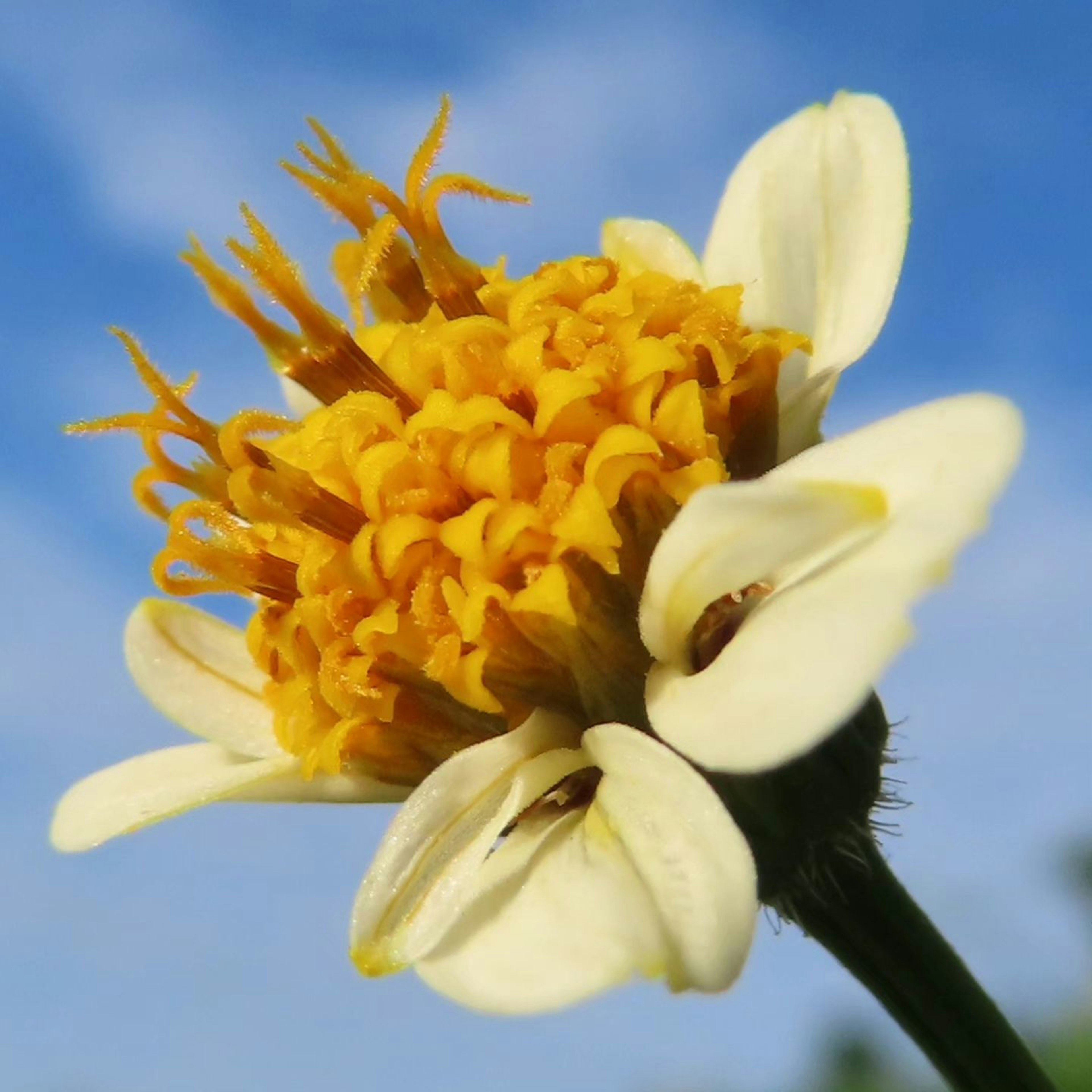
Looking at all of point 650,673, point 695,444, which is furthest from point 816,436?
point 650,673

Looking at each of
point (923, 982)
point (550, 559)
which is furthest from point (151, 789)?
point (923, 982)

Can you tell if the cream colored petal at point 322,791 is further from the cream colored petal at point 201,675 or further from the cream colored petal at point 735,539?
the cream colored petal at point 735,539

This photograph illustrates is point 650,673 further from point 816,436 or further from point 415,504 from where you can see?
point 816,436

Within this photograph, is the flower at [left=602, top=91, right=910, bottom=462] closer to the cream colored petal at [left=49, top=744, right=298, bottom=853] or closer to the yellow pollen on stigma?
the yellow pollen on stigma

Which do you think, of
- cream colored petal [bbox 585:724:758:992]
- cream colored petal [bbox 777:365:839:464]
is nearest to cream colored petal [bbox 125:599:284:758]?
cream colored petal [bbox 585:724:758:992]

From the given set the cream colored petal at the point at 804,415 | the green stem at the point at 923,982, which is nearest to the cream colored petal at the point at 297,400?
the cream colored petal at the point at 804,415

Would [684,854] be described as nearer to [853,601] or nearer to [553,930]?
[553,930]
